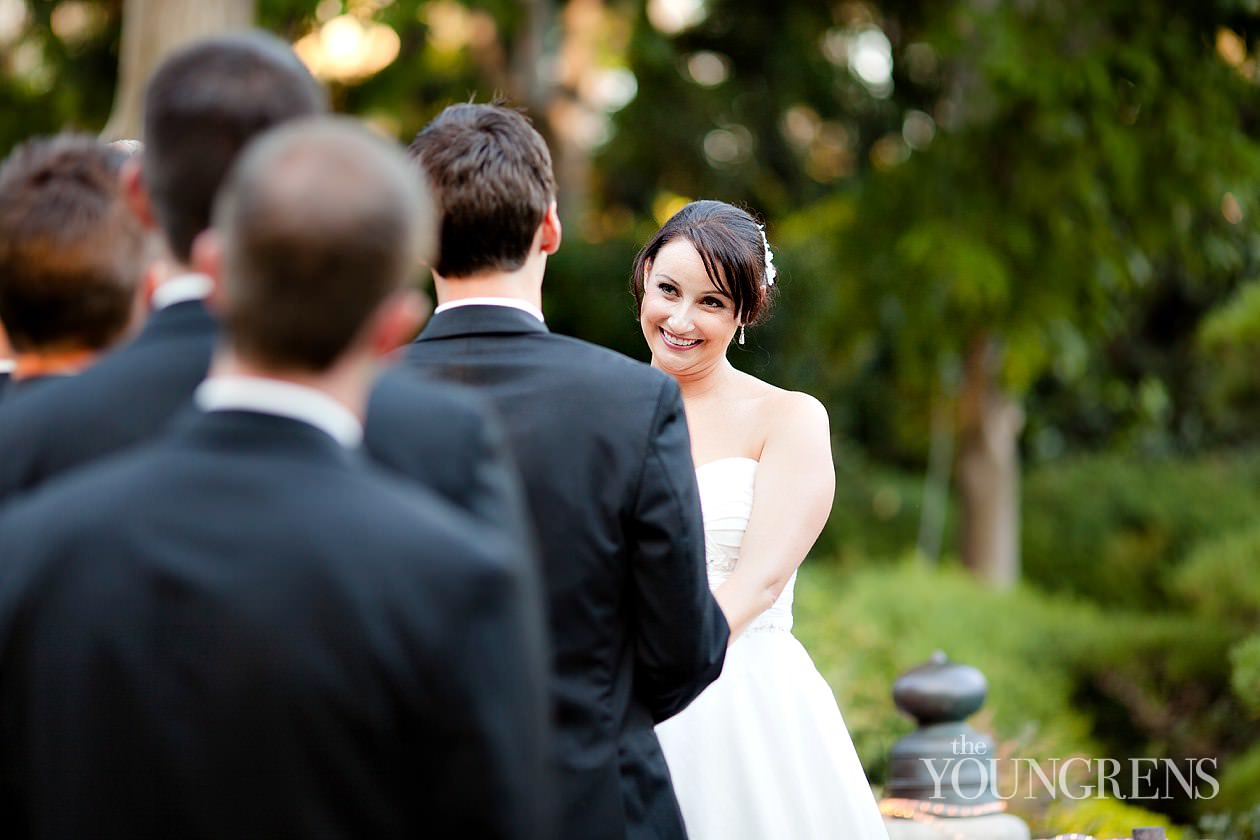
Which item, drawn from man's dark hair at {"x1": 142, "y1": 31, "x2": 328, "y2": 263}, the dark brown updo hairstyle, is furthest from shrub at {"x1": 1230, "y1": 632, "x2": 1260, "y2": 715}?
man's dark hair at {"x1": 142, "y1": 31, "x2": 328, "y2": 263}

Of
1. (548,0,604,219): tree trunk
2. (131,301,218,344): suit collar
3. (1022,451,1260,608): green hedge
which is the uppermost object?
(548,0,604,219): tree trunk

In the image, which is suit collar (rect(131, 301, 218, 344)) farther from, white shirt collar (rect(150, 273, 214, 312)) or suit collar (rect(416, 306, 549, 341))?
suit collar (rect(416, 306, 549, 341))

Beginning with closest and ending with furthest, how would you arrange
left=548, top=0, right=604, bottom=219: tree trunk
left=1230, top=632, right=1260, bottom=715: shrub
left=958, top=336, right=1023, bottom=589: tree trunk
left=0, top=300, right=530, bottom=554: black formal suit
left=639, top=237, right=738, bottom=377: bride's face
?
left=0, top=300, right=530, bottom=554: black formal suit → left=639, top=237, right=738, bottom=377: bride's face → left=1230, top=632, right=1260, bottom=715: shrub → left=958, top=336, right=1023, bottom=589: tree trunk → left=548, top=0, right=604, bottom=219: tree trunk

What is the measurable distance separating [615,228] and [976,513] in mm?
7736

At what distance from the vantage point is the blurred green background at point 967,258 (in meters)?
9.22

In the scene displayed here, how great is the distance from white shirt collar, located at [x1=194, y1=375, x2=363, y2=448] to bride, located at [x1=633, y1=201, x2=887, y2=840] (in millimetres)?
2111

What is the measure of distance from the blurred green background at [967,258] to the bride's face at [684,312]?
3.01 meters

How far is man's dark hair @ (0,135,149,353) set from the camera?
6.84 feet

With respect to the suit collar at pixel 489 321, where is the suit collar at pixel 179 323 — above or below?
below

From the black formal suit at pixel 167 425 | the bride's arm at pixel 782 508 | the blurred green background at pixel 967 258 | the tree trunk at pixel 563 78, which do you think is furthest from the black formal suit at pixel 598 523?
the tree trunk at pixel 563 78

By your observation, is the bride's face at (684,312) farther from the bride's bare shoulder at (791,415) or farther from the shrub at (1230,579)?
the shrub at (1230,579)

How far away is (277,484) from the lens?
59.2 inches

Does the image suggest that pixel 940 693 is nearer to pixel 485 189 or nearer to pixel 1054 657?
pixel 485 189

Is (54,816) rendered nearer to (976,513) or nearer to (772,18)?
(976,513)
